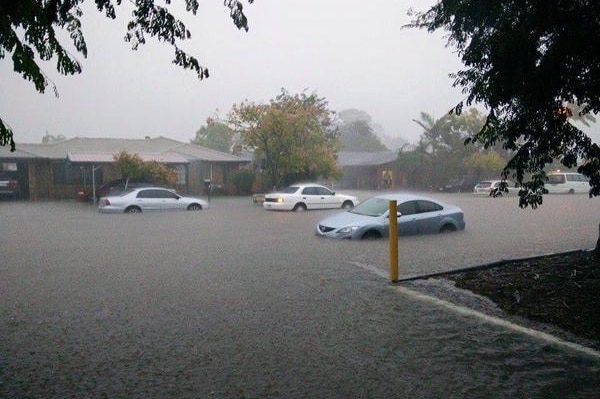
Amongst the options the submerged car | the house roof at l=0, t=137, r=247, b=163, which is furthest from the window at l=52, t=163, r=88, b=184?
the submerged car

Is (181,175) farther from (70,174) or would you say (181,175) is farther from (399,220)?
(399,220)

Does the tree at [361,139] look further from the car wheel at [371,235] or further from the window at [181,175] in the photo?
the car wheel at [371,235]

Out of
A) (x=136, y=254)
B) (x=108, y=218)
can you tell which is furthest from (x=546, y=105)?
(x=108, y=218)

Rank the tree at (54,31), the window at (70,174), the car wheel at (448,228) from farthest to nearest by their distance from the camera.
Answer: the window at (70,174)
the car wheel at (448,228)
the tree at (54,31)

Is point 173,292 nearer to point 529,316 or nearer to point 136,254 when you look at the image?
point 136,254

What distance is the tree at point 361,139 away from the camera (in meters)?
80.4

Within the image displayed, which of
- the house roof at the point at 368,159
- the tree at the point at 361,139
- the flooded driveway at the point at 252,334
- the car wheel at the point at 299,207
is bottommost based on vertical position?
the flooded driveway at the point at 252,334

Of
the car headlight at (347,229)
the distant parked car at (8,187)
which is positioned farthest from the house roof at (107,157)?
the car headlight at (347,229)

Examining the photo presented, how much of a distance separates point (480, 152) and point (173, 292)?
149 ft

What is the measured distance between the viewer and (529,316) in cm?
577

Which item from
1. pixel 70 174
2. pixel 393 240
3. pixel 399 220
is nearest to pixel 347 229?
pixel 399 220

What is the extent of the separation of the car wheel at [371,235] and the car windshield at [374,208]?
607 mm

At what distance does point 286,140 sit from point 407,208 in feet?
66.1

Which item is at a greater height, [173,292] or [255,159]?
[255,159]
